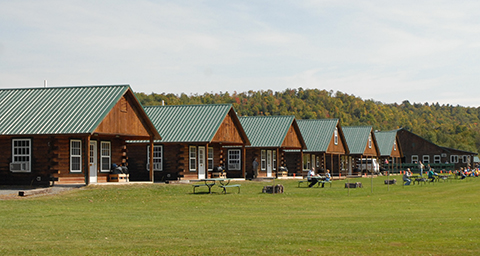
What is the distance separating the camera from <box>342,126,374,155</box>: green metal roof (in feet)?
210

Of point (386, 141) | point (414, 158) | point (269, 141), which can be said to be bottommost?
point (414, 158)

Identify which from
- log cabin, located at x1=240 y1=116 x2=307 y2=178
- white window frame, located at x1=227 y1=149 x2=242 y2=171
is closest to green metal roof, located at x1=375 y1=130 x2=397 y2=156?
log cabin, located at x1=240 y1=116 x2=307 y2=178

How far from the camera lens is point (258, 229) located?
14812 mm

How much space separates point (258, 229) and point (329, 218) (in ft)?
11.1

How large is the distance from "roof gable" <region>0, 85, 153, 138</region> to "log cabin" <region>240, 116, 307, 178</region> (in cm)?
1659

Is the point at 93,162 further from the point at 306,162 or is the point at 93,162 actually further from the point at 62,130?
the point at 306,162

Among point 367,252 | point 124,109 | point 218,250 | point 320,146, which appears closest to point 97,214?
point 218,250

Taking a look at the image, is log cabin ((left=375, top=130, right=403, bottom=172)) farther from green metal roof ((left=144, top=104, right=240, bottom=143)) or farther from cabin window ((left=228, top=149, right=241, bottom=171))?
green metal roof ((left=144, top=104, right=240, bottom=143))

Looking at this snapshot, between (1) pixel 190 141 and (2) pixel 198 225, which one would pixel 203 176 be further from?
(2) pixel 198 225

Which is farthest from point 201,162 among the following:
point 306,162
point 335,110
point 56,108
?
point 335,110

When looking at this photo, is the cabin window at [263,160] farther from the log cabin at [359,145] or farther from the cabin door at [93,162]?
the cabin door at [93,162]

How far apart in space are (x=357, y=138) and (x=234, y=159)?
926 inches

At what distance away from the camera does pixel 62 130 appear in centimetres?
2883

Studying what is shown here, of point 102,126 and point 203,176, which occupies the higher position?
point 102,126
